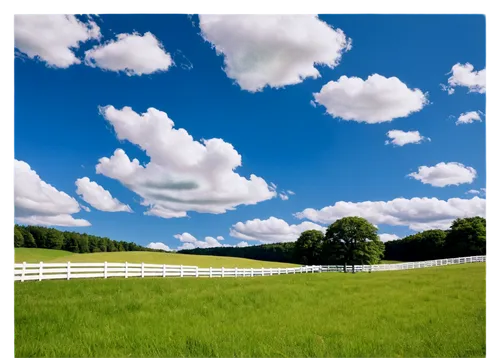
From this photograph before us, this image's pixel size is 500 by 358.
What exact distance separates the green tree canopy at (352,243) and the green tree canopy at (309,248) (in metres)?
2.25

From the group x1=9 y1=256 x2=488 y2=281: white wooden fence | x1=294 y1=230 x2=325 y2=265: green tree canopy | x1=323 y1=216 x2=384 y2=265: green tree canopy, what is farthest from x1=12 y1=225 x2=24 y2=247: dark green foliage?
x1=294 y1=230 x2=325 y2=265: green tree canopy

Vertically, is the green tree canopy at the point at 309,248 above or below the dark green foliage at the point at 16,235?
below

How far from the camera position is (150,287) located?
12094mm

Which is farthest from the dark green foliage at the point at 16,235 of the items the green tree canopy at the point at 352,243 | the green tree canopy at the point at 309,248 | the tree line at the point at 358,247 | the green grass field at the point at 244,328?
the green tree canopy at the point at 309,248

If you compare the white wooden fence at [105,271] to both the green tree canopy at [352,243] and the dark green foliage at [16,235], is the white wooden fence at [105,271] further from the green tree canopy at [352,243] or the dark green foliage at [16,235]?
the green tree canopy at [352,243]

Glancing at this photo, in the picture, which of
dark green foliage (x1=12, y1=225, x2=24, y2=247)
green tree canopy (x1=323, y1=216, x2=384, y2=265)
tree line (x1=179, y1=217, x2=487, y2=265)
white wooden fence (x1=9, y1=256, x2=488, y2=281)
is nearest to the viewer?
dark green foliage (x1=12, y1=225, x2=24, y2=247)

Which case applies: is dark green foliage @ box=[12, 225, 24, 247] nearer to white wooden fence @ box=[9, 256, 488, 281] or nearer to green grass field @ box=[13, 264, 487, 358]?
green grass field @ box=[13, 264, 487, 358]

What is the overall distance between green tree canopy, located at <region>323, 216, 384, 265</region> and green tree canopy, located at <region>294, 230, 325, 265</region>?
7.38 feet

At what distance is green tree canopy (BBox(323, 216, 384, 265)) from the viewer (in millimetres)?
36469

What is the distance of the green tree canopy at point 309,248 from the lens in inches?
1646
